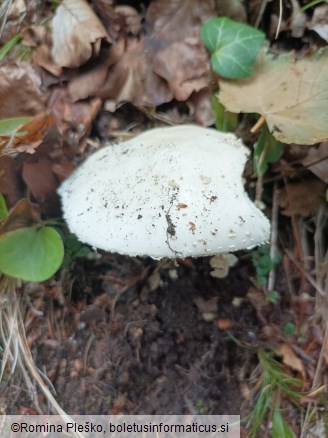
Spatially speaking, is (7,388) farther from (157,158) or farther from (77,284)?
(157,158)

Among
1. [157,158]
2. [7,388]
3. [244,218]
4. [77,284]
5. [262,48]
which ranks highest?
[262,48]

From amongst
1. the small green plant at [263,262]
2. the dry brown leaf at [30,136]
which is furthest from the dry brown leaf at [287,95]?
the dry brown leaf at [30,136]

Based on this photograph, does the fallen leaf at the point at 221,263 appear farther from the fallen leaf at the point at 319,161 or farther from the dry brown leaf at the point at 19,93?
the dry brown leaf at the point at 19,93

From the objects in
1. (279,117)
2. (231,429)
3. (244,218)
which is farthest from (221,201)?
(231,429)

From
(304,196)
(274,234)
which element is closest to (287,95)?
(304,196)

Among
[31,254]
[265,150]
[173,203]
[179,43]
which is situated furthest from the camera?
[179,43]

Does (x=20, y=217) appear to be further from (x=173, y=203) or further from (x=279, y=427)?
(x=279, y=427)
